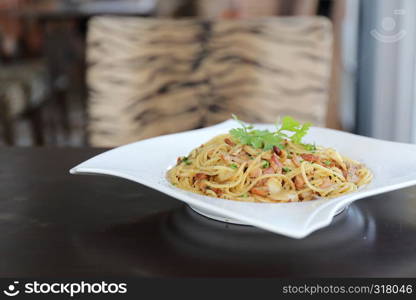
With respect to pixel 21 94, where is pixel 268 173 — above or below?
above

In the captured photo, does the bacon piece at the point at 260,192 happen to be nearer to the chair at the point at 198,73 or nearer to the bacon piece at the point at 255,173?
the bacon piece at the point at 255,173

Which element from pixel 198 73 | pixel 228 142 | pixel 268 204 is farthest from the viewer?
pixel 198 73

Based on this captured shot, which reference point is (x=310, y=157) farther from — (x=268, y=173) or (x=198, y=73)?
(x=198, y=73)

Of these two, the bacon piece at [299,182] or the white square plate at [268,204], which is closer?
the white square plate at [268,204]

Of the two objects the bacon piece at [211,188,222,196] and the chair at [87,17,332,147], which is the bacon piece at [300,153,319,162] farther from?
the chair at [87,17,332,147]

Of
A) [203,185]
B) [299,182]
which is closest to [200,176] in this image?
[203,185]

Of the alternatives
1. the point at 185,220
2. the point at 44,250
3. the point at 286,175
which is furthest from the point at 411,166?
the point at 44,250

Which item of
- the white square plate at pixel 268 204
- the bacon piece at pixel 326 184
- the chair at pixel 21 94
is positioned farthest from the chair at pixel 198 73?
the chair at pixel 21 94
